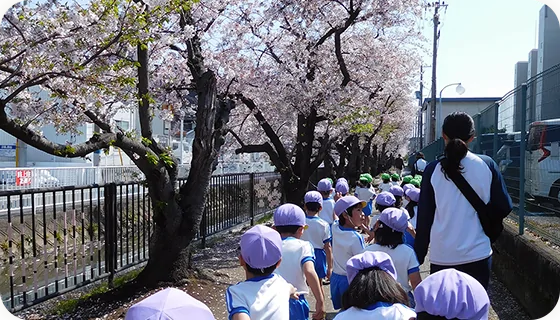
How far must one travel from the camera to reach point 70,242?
636 cm

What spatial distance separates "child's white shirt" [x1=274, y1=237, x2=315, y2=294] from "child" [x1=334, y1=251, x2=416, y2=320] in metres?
1.19

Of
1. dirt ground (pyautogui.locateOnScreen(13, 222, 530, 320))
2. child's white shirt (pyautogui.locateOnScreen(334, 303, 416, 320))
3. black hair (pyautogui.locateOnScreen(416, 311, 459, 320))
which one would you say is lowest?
dirt ground (pyautogui.locateOnScreen(13, 222, 530, 320))

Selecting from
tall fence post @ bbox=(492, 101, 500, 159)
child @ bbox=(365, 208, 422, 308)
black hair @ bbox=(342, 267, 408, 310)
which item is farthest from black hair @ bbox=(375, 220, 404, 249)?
tall fence post @ bbox=(492, 101, 500, 159)

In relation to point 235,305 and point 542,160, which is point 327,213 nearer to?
point 542,160

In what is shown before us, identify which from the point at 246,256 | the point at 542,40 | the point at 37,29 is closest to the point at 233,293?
the point at 246,256

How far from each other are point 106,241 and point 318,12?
7468 mm

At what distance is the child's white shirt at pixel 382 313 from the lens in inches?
91.3

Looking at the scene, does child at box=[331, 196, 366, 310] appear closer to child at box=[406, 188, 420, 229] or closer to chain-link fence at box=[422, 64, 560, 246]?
child at box=[406, 188, 420, 229]

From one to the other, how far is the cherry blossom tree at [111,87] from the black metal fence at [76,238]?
634mm

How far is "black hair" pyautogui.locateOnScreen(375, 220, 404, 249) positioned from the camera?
12.9ft

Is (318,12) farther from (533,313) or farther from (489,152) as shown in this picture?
(533,313)

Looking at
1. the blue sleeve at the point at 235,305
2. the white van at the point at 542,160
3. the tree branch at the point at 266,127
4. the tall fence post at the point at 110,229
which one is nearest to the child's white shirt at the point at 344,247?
the blue sleeve at the point at 235,305

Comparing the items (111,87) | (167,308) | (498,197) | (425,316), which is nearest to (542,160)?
(498,197)

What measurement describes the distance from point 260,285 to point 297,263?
89 cm
